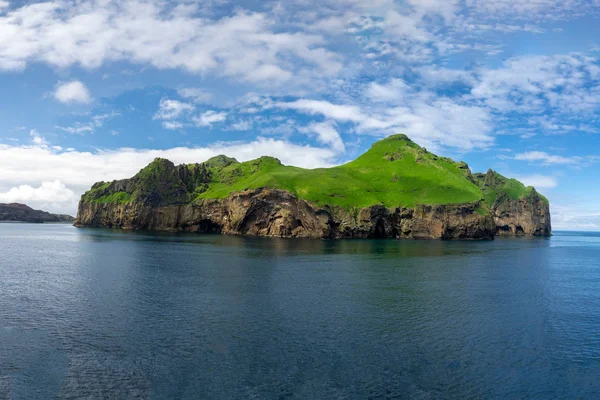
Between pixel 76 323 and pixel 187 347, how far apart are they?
1389cm

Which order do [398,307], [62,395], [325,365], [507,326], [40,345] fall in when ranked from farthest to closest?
[398,307], [507,326], [40,345], [325,365], [62,395]

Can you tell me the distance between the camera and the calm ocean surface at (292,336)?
25.2 m

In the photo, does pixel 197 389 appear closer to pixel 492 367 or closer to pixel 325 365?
pixel 325 365

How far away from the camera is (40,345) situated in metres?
31.1

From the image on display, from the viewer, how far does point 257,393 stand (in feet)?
78.9

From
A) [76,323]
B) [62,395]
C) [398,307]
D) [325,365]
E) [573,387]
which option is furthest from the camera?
[398,307]

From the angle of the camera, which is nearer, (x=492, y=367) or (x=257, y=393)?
(x=257, y=393)

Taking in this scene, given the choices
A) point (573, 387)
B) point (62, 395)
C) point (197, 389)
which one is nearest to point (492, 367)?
point (573, 387)

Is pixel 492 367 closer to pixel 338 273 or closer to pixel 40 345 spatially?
pixel 40 345

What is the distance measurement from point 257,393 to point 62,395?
38.9 feet

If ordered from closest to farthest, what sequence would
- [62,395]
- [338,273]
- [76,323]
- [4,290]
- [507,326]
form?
[62,395] < [76,323] < [507,326] < [4,290] < [338,273]

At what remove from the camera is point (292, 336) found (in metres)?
34.7

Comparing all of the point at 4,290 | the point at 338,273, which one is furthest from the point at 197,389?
the point at 338,273

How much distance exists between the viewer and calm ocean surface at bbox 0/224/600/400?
25250 millimetres
